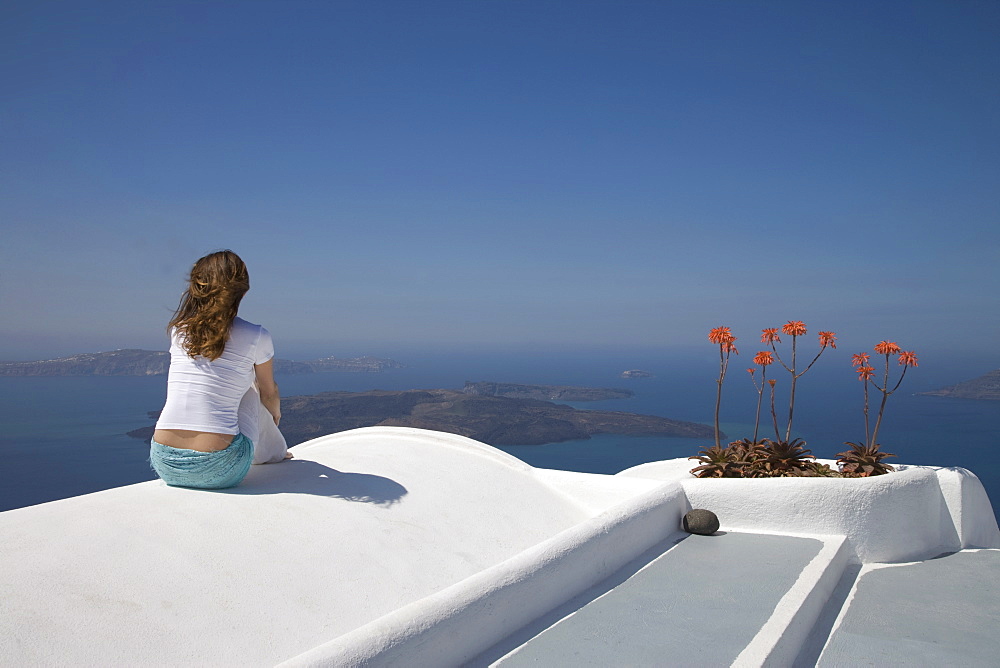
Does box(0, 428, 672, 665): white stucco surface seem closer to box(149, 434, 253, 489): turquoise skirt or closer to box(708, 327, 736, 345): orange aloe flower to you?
box(149, 434, 253, 489): turquoise skirt

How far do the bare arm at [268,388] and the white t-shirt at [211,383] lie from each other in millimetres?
105

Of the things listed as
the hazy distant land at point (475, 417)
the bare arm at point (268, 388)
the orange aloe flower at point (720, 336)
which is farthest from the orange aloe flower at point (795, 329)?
the hazy distant land at point (475, 417)

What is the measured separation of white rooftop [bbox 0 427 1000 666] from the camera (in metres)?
2.09

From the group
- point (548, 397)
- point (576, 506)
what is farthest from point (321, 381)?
point (576, 506)

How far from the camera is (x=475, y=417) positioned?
22797mm

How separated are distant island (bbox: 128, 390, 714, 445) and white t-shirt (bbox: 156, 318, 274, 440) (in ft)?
58.7

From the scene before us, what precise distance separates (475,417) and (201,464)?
65.8 ft

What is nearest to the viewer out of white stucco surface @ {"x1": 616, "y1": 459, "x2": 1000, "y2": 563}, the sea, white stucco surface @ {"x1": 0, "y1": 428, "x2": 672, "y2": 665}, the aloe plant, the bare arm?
white stucco surface @ {"x1": 0, "y1": 428, "x2": 672, "y2": 665}

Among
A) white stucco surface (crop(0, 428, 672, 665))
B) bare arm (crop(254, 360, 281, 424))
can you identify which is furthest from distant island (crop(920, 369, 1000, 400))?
bare arm (crop(254, 360, 281, 424))

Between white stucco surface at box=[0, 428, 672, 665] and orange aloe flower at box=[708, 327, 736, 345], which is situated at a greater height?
orange aloe flower at box=[708, 327, 736, 345]

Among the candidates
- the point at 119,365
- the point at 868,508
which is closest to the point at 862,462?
the point at 868,508

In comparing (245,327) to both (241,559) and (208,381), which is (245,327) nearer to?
(208,381)

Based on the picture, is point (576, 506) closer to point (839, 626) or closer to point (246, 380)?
point (839, 626)

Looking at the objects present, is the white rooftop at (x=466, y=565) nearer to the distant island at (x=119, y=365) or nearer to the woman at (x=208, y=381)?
the woman at (x=208, y=381)
